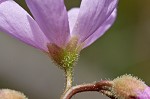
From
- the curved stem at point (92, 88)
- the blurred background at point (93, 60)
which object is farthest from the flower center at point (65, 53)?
the blurred background at point (93, 60)

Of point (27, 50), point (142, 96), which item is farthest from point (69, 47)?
point (27, 50)

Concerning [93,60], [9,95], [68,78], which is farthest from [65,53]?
[93,60]

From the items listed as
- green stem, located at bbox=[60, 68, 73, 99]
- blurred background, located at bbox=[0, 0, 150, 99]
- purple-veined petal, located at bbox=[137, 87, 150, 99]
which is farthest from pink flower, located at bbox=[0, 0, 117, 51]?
blurred background, located at bbox=[0, 0, 150, 99]

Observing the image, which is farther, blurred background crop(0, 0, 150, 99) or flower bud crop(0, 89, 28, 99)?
blurred background crop(0, 0, 150, 99)

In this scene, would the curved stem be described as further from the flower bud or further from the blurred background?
the blurred background

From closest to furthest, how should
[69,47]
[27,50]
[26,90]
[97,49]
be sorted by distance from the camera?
[69,47] < [26,90] < [27,50] < [97,49]

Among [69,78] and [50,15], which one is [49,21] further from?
[69,78]

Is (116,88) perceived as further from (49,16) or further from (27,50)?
(27,50)
